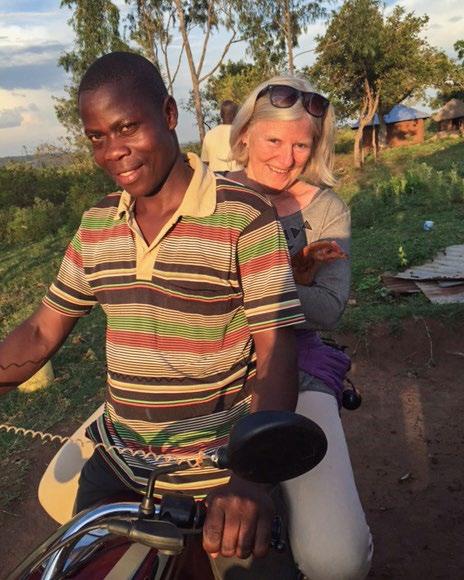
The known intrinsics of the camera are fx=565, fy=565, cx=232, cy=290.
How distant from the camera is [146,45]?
24703 millimetres

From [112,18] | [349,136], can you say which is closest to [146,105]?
[112,18]

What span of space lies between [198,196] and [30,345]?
72cm

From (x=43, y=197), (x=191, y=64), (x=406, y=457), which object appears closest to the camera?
(x=406, y=457)

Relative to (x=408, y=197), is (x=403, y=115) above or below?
below

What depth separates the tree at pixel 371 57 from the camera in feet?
82.8

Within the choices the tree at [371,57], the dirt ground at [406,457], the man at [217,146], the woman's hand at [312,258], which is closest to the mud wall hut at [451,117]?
the tree at [371,57]

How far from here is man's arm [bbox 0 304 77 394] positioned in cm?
175

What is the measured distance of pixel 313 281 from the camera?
7.45 ft

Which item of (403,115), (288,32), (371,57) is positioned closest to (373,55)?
(371,57)

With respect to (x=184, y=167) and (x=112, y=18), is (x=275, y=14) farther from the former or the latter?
(x=184, y=167)

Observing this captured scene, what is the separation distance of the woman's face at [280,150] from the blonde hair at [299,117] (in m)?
0.03

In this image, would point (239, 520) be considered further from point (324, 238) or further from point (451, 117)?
point (451, 117)

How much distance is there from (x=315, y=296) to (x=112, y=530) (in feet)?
4.34

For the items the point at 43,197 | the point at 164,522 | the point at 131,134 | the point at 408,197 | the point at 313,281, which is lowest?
the point at 43,197
